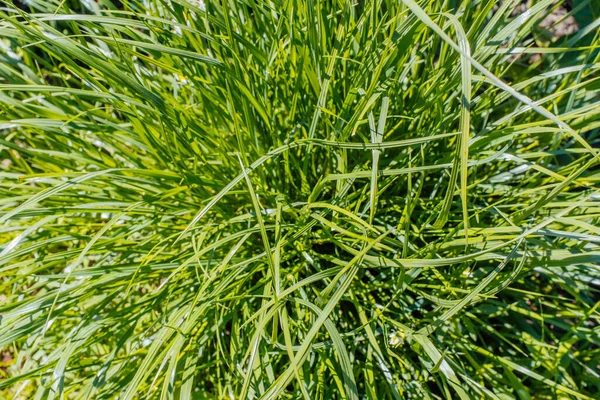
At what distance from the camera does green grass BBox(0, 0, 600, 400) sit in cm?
101

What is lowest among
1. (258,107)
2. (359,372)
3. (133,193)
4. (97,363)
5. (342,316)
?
(359,372)

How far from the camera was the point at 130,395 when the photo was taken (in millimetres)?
987

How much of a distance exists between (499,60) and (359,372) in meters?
0.81

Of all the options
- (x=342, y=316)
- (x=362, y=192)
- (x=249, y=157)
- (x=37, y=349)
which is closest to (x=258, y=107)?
(x=249, y=157)

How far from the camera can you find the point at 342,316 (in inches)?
51.0

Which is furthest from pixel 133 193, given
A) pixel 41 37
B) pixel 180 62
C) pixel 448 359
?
pixel 448 359

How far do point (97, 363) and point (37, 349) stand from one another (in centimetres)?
41

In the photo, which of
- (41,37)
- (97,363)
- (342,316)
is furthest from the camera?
(342,316)

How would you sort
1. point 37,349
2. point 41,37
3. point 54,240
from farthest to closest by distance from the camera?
point 37,349
point 54,240
point 41,37

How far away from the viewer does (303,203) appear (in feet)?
3.50

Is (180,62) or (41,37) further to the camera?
(180,62)

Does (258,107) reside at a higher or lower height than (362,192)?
higher

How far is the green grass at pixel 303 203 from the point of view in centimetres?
101

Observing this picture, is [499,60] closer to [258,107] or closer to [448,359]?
[258,107]
